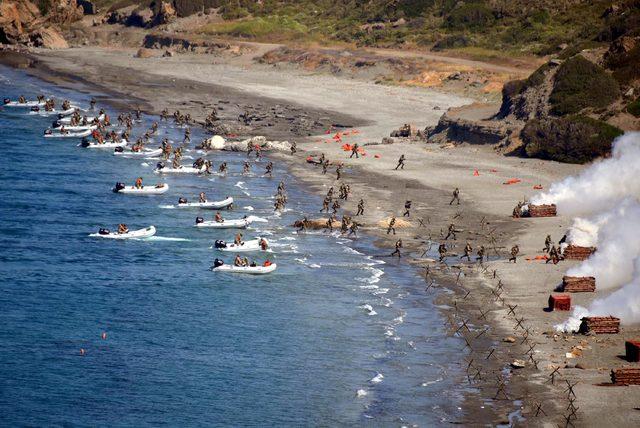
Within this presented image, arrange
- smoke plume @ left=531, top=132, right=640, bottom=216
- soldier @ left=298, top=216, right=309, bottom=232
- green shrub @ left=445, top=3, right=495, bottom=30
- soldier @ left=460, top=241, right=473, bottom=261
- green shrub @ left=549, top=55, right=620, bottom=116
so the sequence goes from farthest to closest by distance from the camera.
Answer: green shrub @ left=445, top=3, right=495, bottom=30, green shrub @ left=549, top=55, right=620, bottom=116, smoke plume @ left=531, top=132, right=640, bottom=216, soldier @ left=298, top=216, right=309, bottom=232, soldier @ left=460, top=241, right=473, bottom=261

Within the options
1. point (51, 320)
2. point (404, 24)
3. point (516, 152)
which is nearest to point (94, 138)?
point (516, 152)

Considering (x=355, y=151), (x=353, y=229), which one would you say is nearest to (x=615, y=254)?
(x=353, y=229)

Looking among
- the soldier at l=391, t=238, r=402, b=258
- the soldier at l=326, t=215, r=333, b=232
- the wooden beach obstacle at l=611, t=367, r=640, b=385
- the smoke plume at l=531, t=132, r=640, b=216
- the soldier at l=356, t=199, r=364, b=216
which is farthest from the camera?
the soldier at l=356, t=199, r=364, b=216

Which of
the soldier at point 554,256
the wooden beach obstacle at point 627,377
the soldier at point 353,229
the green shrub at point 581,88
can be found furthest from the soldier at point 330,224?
the green shrub at point 581,88

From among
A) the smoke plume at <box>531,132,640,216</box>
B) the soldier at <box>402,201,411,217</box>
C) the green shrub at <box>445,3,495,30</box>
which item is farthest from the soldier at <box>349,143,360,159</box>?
the green shrub at <box>445,3,495,30</box>

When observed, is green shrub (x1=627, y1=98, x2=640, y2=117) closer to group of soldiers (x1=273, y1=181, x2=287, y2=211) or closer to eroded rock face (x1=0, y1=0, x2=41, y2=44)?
group of soldiers (x1=273, y1=181, x2=287, y2=211)

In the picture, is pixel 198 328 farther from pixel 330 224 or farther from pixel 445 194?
pixel 445 194

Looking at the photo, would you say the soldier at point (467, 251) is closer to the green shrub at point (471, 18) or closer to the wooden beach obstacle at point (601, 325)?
the wooden beach obstacle at point (601, 325)

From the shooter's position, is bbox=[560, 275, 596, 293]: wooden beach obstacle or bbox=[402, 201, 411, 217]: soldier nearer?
bbox=[560, 275, 596, 293]: wooden beach obstacle
